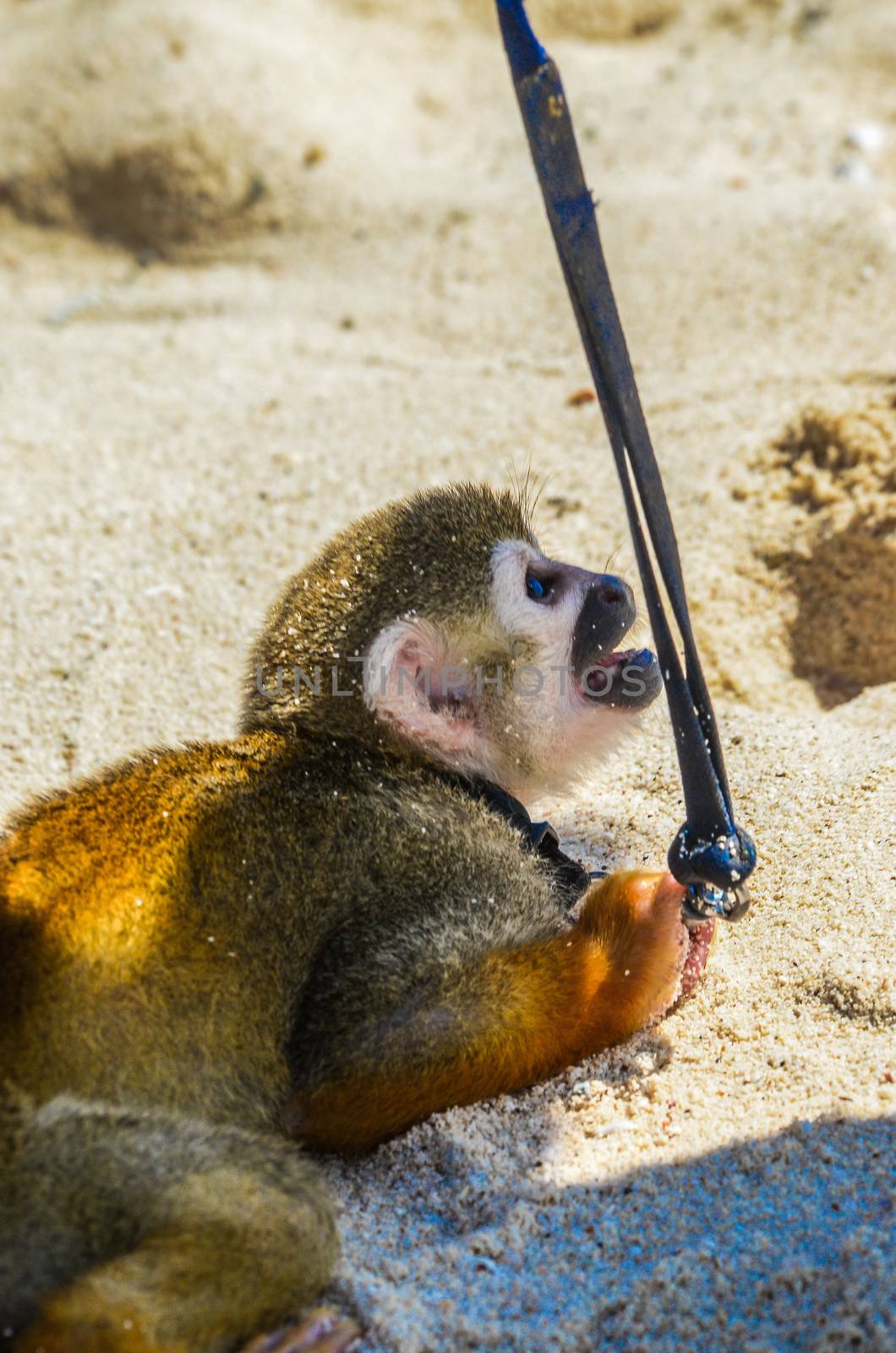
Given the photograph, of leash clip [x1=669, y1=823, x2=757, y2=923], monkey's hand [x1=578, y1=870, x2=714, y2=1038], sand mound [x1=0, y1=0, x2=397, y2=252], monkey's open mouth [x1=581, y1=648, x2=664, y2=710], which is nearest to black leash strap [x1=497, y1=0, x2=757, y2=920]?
leash clip [x1=669, y1=823, x2=757, y2=923]

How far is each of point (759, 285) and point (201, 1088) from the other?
4726 mm

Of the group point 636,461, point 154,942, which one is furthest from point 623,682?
point 154,942

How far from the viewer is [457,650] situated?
3387 millimetres

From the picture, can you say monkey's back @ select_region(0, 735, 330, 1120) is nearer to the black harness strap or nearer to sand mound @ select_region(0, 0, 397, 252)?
the black harness strap

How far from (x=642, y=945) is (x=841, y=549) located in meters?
2.20

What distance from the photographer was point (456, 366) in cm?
588

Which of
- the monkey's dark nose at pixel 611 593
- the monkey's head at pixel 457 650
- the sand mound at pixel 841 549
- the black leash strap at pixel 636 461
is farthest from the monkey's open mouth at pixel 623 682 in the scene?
the sand mound at pixel 841 549

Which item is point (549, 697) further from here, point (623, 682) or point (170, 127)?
point (170, 127)

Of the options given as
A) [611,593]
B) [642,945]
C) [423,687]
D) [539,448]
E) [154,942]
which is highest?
[539,448]

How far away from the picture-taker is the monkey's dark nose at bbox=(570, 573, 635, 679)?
137 inches

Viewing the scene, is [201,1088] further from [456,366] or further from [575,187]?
[456,366]

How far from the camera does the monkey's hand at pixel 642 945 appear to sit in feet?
10.0

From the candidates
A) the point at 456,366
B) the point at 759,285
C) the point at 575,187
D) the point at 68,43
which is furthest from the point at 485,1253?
the point at 68,43

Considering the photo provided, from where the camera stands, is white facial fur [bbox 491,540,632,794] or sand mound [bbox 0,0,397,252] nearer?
white facial fur [bbox 491,540,632,794]
